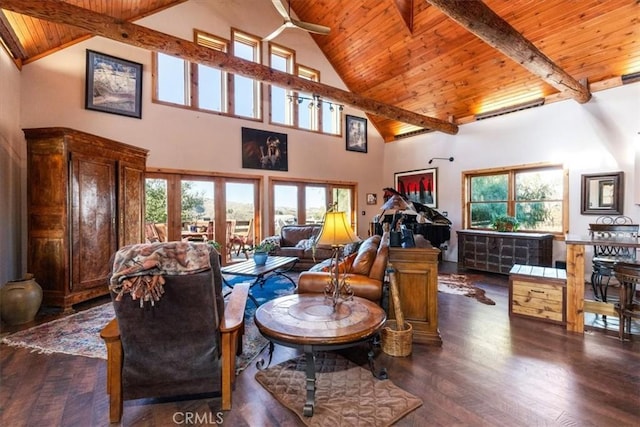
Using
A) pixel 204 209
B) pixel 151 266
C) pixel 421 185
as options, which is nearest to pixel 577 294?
pixel 151 266

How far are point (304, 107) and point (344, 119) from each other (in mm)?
1253

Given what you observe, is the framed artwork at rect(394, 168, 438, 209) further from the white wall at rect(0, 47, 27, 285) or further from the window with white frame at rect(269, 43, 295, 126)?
the white wall at rect(0, 47, 27, 285)

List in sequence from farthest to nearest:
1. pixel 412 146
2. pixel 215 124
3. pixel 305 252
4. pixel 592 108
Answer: pixel 412 146, pixel 215 124, pixel 305 252, pixel 592 108

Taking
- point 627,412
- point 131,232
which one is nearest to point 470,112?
point 627,412

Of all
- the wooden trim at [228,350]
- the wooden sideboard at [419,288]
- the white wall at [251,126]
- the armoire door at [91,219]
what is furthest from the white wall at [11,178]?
the wooden sideboard at [419,288]

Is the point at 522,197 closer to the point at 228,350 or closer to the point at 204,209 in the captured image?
the point at 228,350

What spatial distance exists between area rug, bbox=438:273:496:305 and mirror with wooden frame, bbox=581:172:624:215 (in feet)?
7.59

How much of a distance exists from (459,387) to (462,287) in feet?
9.91

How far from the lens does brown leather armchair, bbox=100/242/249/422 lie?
5.41ft

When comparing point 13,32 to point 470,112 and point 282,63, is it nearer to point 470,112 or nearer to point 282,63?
point 282,63

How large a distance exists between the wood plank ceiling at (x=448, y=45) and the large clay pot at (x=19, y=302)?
314cm

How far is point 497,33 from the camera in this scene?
334cm

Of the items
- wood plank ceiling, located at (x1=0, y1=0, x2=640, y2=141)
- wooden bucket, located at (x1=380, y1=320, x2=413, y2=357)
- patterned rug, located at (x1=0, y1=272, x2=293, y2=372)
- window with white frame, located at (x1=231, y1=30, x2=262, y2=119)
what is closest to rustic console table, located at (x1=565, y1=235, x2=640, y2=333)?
wooden bucket, located at (x1=380, y1=320, x2=413, y2=357)

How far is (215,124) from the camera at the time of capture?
631 centimetres
